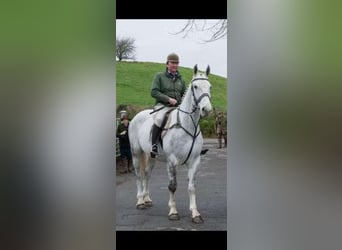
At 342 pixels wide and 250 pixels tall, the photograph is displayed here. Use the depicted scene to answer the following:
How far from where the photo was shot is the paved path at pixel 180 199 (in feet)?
9.18

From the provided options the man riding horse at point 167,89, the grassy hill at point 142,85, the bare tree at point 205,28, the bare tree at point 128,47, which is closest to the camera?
the bare tree at point 205,28

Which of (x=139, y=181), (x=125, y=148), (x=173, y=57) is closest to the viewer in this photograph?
(x=173, y=57)

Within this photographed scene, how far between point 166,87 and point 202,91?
0.25 metres

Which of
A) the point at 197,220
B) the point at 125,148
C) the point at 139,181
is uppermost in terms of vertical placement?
the point at 125,148

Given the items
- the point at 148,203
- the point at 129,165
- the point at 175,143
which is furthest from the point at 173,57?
the point at 148,203

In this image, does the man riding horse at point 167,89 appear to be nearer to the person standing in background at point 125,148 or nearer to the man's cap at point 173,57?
the man's cap at point 173,57

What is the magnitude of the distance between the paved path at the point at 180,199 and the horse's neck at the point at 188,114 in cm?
16

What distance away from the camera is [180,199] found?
3.04m

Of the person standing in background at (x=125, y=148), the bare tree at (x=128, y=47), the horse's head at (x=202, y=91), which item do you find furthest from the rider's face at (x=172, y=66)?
the person standing in background at (x=125, y=148)

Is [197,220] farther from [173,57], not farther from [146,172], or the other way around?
[173,57]
